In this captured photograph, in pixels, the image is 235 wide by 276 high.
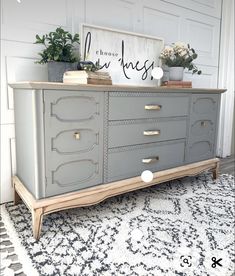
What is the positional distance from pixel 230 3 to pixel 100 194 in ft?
8.24

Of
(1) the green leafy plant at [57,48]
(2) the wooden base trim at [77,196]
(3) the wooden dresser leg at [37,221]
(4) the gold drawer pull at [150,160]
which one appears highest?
A: (1) the green leafy plant at [57,48]

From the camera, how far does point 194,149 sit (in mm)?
2160

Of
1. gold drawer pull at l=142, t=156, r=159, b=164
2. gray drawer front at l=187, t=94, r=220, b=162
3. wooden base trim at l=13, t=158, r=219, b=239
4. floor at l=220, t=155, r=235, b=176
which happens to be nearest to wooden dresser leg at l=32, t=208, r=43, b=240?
wooden base trim at l=13, t=158, r=219, b=239

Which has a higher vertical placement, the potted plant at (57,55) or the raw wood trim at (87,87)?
the potted plant at (57,55)

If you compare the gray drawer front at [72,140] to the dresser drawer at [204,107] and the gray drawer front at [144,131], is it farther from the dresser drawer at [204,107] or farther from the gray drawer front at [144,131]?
the dresser drawer at [204,107]

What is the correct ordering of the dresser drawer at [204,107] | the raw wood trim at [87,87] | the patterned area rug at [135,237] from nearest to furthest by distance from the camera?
the patterned area rug at [135,237] → the raw wood trim at [87,87] → the dresser drawer at [204,107]

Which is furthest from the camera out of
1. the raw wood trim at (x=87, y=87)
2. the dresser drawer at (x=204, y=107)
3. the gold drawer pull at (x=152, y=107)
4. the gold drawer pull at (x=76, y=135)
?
the dresser drawer at (x=204, y=107)

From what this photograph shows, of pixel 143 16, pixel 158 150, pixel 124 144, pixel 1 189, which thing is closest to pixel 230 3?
pixel 143 16

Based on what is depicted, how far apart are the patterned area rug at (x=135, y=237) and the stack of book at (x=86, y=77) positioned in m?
0.81

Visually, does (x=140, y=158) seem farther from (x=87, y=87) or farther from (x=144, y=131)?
(x=87, y=87)

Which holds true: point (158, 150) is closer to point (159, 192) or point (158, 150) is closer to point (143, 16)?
point (159, 192)

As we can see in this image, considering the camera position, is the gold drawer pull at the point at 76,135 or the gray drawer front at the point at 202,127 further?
the gray drawer front at the point at 202,127

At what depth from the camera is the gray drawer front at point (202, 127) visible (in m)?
2.10

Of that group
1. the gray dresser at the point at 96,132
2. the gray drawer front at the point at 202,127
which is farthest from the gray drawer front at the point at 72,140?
the gray drawer front at the point at 202,127
